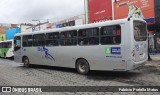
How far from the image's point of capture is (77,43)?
13.1 metres

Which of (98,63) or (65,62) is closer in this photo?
(98,63)

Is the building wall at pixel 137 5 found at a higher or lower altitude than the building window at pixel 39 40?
higher

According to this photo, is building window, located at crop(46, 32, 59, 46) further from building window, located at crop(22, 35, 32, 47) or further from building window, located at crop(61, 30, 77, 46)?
building window, located at crop(22, 35, 32, 47)

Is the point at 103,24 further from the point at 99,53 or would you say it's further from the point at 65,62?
the point at 65,62

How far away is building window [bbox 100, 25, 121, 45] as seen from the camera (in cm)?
1105

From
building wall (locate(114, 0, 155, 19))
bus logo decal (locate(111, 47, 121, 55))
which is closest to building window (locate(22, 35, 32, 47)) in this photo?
bus logo decal (locate(111, 47, 121, 55))

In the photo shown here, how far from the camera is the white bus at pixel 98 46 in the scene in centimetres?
1088

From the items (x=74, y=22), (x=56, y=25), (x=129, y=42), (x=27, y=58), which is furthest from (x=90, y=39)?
(x=56, y=25)

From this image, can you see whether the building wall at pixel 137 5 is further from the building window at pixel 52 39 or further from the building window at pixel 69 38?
the building window at pixel 69 38

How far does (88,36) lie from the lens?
41.0ft

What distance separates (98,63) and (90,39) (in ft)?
A: 4.25

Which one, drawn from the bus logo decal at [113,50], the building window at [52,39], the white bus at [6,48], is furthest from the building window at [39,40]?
the white bus at [6,48]

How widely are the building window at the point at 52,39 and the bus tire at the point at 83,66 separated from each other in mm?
2116

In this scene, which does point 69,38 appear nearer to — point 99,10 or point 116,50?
point 116,50
